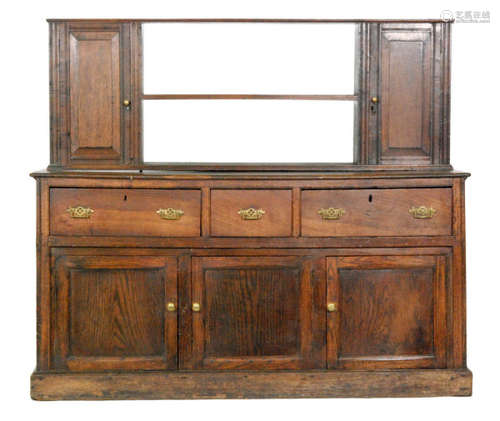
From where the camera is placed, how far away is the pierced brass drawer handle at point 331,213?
4.27 meters

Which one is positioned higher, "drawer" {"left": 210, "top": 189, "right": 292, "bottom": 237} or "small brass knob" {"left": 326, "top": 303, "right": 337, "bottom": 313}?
"drawer" {"left": 210, "top": 189, "right": 292, "bottom": 237}

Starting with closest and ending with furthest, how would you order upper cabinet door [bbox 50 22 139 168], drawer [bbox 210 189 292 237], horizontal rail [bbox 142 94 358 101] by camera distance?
drawer [bbox 210 189 292 237], upper cabinet door [bbox 50 22 139 168], horizontal rail [bbox 142 94 358 101]

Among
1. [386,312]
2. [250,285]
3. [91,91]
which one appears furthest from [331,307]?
[91,91]

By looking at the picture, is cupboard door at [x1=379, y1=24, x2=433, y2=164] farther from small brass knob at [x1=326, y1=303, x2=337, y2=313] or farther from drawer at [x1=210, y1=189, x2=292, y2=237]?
small brass knob at [x1=326, y1=303, x2=337, y2=313]

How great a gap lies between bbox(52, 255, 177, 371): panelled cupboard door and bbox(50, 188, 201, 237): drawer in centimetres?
23

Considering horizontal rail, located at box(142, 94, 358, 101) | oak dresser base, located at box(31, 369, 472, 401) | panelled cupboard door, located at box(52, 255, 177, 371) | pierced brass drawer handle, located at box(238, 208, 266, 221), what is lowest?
oak dresser base, located at box(31, 369, 472, 401)

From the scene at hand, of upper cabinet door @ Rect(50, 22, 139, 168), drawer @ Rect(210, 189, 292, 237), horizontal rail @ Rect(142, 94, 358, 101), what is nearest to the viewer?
drawer @ Rect(210, 189, 292, 237)

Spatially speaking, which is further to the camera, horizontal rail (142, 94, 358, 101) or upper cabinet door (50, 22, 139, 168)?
horizontal rail (142, 94, 358, 101)

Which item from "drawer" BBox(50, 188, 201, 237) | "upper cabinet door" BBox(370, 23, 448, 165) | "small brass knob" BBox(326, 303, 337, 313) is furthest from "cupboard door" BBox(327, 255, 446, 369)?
"drawer" BBox(50, 188, 201, 237)

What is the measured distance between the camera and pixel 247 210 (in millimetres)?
4254

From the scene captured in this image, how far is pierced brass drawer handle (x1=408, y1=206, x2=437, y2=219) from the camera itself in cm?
431

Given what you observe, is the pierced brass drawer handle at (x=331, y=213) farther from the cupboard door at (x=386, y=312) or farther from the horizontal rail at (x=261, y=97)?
the horizontal rail at (x=261, y=97)

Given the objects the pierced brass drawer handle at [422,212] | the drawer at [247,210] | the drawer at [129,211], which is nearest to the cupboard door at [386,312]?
the pierced brass drawer handle at [422,212]

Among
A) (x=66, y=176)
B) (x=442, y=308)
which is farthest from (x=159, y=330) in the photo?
(x=442, y=308)
